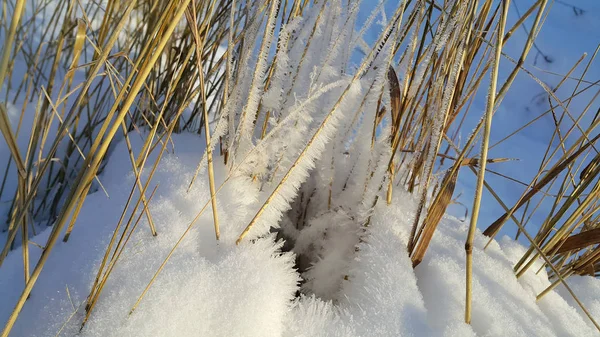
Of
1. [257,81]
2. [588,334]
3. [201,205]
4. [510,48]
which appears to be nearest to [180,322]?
[201,205]

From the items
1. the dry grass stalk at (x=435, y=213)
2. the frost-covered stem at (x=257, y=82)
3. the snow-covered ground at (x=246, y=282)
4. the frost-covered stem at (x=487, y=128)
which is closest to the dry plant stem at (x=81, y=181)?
the snow-covered ground at (x=246, y=282)

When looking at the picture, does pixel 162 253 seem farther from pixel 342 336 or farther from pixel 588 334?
pixel 588 334

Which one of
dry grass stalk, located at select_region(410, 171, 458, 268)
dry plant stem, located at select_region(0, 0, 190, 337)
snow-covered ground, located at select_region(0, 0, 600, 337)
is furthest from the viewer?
dry grass stalk, located at select_region(410, 171, 458, 268)

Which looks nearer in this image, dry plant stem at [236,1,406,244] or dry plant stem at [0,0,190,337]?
dry plant stem at [0,0,190,337]

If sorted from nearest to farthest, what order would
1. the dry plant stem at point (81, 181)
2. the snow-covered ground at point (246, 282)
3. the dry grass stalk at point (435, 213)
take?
the dry plant stem at point (81, 181) < the snow-covered ground at point (246, 282) < the dry grass stalk at point (435, 213)

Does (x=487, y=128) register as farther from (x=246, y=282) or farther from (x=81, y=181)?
(x=81, y=181)

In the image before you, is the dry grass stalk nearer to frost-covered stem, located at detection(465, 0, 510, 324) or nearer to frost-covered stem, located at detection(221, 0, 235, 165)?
frost-covered stem, located at detection(465, 0, 510, 324)

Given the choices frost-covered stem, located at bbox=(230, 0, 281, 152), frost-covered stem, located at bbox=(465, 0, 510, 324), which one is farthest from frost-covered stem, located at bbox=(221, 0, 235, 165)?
frost-covered stem, located at bbox=(465, 0, 510, 324)

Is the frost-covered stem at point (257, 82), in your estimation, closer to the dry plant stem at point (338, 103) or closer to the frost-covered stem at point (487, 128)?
the dry plant stem at point (338, 103)

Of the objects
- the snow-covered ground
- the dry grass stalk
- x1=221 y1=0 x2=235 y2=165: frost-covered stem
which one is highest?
x1=221 y1=0 x2=235 y2=165: frost-covered stem
